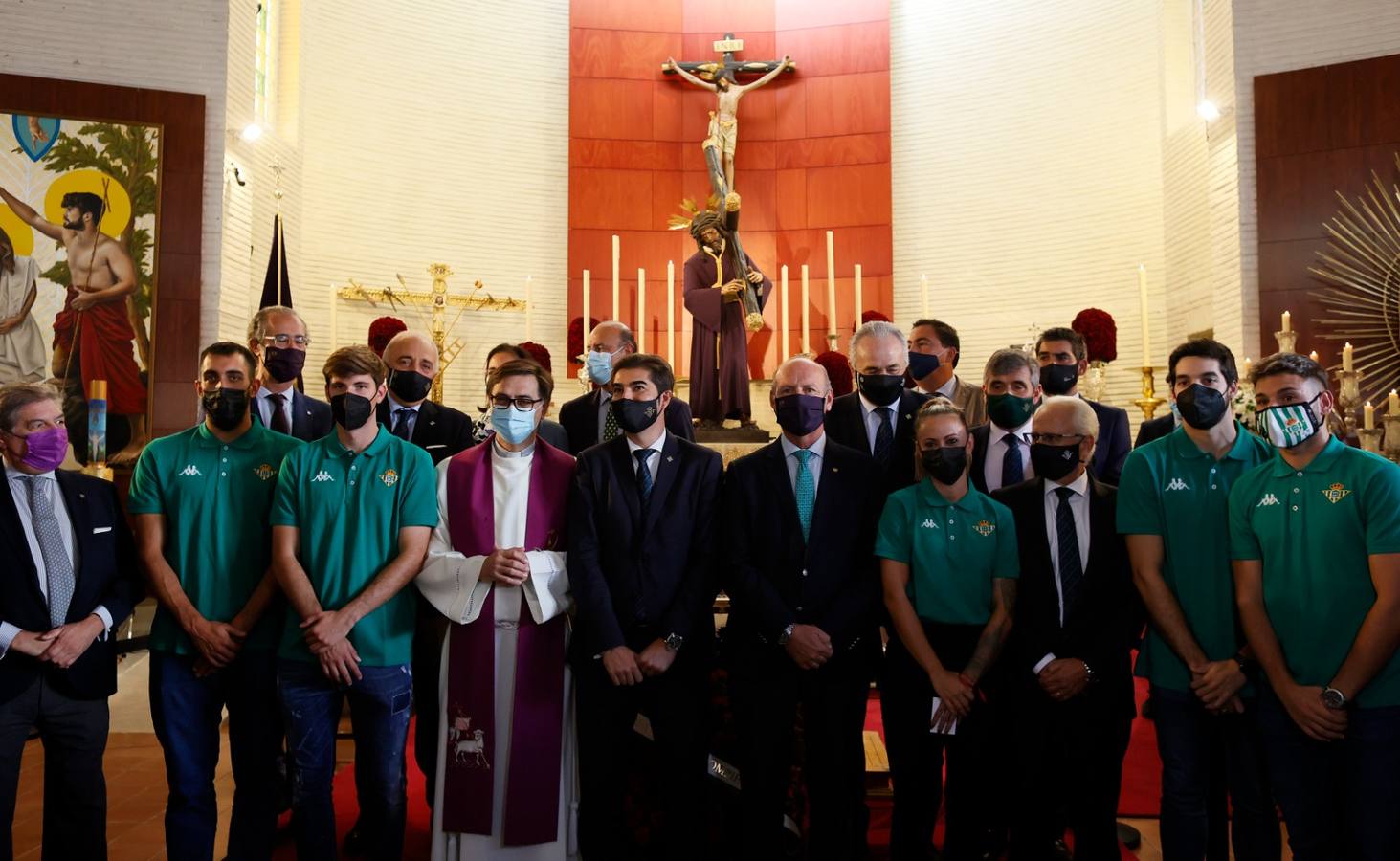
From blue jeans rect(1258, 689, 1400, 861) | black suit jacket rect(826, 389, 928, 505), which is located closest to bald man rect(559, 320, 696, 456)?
black suit jacket rect(826, 389, 928, 505)

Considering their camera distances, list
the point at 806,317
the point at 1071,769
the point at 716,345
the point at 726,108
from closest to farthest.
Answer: the point at 1071,769 < the point at 716,345 < the point at 806,317 < the point at 726,108

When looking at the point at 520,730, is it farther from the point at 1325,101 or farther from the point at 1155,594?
the point at 1325,101

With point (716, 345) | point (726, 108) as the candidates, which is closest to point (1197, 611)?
point (716, 345)

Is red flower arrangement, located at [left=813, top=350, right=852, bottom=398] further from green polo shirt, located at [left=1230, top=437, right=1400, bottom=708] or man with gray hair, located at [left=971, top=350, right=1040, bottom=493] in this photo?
green polo shirt, located at [left=1230, top=437, right=1400, bottom=708]

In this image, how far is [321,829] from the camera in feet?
9.76

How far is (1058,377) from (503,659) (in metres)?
2.29

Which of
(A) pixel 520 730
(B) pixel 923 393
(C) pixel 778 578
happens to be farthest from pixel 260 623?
(B) pixel 923 393

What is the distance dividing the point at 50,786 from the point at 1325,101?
318 inches

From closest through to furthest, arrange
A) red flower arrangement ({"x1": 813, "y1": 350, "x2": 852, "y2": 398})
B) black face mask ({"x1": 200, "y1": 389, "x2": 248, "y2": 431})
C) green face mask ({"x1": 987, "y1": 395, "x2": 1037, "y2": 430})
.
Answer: black face mask ({"x1": 200, "y1": 389, "x2": 248, "y2": 431}), green face mask ({"x1": 987, "y1": 395, "x2": 1037, "y2": 430}), red flower arrangement ({"x1": 813, "y1": 350, "x2": 852, "y2": 398})

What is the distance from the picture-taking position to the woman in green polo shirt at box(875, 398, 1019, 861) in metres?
3.07

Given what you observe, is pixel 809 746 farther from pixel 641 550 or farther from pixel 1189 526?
pixel 1189 526

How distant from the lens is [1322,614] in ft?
8.66

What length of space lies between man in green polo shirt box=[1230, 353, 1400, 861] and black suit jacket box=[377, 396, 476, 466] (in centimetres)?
277

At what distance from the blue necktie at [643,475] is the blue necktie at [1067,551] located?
4.17 ft
